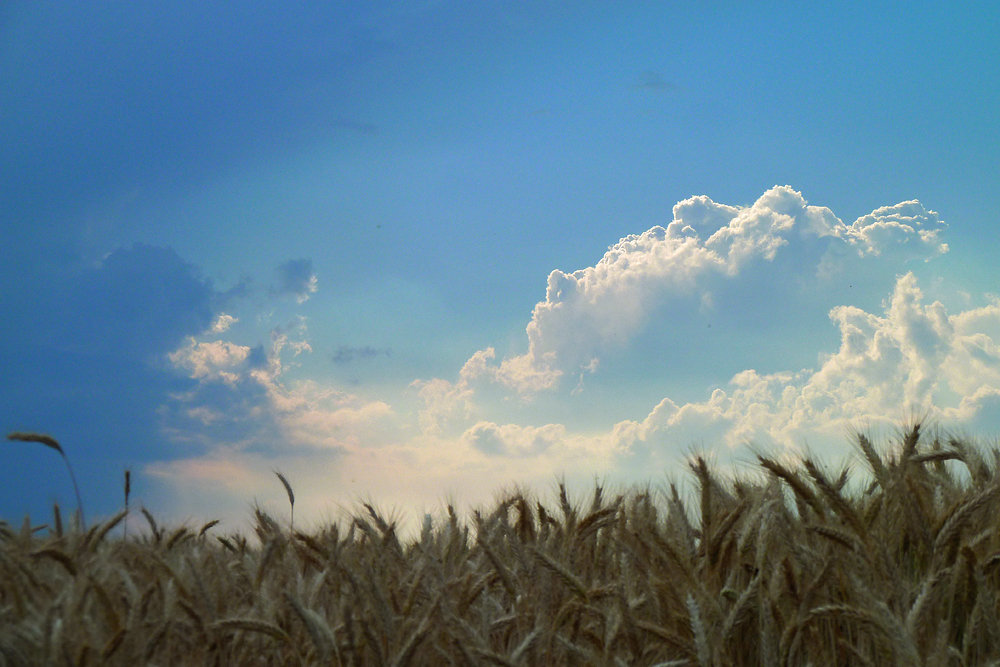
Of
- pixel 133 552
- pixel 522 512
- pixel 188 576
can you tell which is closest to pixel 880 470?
pixel 522 512

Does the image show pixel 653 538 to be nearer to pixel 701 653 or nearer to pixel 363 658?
pixel 701 653

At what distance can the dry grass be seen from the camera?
2320mm

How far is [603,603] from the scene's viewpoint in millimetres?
3248

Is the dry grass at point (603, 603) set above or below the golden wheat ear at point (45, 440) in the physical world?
below

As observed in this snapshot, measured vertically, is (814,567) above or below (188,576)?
below

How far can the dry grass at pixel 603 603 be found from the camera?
2.32 m

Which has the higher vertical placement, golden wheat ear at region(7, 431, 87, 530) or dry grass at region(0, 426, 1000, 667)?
golden wheat ear at region(7, 431, 87, 530)

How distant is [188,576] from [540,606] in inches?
61.3

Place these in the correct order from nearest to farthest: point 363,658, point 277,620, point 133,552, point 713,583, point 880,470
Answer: point 363,658, point 277,620, point 713,583, point 880,470, point 133,552

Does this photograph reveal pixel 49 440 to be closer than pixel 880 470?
No

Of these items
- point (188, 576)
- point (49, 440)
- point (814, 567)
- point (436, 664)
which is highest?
point (49, 440)

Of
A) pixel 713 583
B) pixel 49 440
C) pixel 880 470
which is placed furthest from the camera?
pixel 49 440

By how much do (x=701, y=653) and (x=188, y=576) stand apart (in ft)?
7.16

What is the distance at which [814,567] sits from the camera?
2.95 metres
